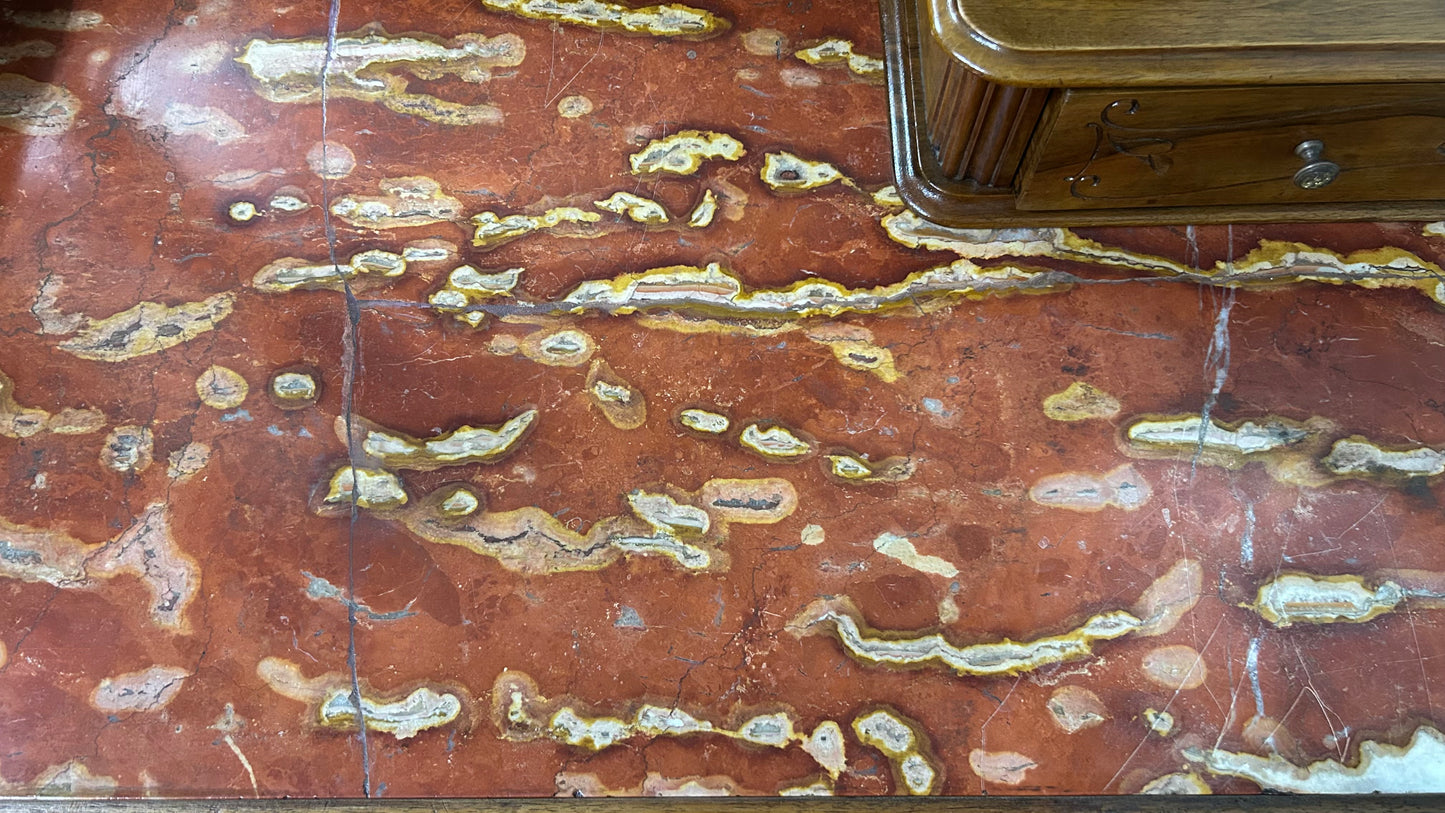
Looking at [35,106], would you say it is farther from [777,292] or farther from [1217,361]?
[1217,361]

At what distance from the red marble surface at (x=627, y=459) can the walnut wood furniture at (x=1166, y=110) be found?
0.07 m

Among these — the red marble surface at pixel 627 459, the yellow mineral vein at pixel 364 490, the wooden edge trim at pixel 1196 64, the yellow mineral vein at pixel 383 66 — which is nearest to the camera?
the wooden edge trim at pixel 1196 64

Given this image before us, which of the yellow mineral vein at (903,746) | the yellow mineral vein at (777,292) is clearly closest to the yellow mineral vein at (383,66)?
the yellow mineral vein at (777,292)

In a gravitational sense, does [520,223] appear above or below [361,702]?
above

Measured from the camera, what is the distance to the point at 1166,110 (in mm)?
1151

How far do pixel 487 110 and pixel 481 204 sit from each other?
0.54 ft

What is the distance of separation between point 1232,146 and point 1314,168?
12 centimetres

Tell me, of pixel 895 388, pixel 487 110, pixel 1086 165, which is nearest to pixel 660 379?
pixel 895 388

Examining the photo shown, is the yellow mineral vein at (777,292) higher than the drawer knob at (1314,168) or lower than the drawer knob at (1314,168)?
lower

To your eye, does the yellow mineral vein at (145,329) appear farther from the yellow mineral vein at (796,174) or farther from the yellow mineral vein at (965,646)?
the yellow mineral vein at (965,646)

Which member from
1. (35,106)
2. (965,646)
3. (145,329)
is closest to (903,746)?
(965,646)

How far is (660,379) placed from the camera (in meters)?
1.32

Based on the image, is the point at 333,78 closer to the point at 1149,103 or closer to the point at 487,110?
the point at 487,110

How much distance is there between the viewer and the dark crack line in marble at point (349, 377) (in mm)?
1147
